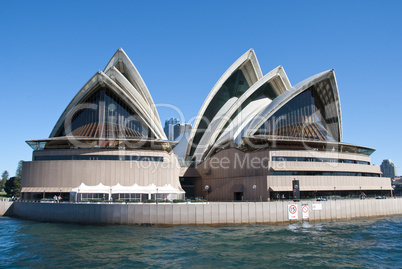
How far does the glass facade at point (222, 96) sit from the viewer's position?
5750cm

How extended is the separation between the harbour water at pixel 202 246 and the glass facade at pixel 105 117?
18.0 meters

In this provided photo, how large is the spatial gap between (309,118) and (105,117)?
96.5 feet

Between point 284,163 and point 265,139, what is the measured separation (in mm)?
4288

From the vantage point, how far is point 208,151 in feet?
176

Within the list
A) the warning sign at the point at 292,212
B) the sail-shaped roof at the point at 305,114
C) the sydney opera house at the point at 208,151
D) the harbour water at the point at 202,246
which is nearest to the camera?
the harbour water at the point at 202,246

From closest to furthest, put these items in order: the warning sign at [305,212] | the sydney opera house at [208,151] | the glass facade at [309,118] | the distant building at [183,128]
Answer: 1. the warning sign at [305,212]
2. the sydney opera house at [208,151]
3. the glass facade at [309,118]
4. the distant building at [183,128]

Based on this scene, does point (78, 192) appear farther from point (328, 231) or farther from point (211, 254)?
point (328, 231)

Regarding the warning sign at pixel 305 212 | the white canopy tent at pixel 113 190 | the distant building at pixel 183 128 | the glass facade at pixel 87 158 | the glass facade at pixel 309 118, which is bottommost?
the warning sign at pixel 305 212

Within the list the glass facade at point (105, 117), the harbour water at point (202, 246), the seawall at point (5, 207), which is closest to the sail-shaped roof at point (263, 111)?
the glass facade at point (105, 117)

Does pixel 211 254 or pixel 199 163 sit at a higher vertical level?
pixel 199 163

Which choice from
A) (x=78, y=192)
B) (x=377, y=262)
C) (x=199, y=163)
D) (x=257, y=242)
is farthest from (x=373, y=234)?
(x=199, y=163)

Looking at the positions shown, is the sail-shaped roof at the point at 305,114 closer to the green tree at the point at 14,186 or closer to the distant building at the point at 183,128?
the distant building at the point at 183,128

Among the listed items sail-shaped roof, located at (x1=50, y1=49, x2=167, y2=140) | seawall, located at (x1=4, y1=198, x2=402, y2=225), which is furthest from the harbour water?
sail-shaped roof, located at (x1=50, y1=49, x2=167, y2=140)

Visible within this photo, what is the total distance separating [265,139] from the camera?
4184 centimetres
